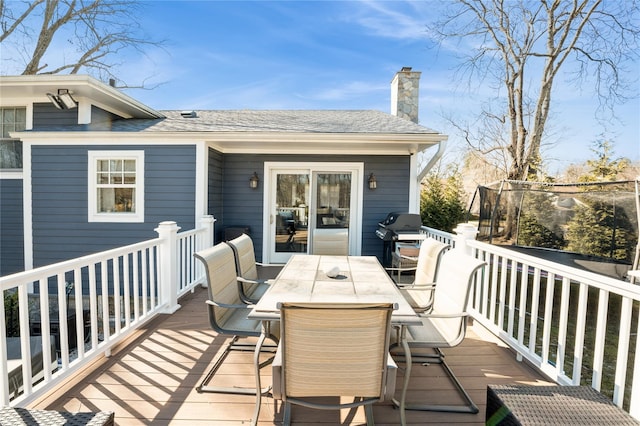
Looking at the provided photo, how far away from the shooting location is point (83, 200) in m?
5.43

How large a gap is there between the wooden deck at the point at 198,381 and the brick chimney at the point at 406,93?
17.6ft

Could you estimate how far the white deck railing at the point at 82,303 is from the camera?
5.84ft

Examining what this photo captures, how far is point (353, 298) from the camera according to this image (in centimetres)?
201

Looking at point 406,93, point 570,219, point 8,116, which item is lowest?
point 570,219

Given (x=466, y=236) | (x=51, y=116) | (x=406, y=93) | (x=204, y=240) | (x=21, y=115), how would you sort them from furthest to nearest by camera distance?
1. (x=406, y=93)
2. (x=21, y=115)
3. (x=51, y=116)
4. (x=204, y=240)
5. (x=466, y=236)

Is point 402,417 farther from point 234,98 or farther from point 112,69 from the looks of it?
point 112,69

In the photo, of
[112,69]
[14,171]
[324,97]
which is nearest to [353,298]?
[14,171]

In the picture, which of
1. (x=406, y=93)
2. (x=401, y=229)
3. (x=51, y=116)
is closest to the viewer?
(x=401, y=229)

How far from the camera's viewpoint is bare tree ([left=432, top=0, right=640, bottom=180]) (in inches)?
394

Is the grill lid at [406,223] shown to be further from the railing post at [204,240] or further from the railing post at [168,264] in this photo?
the railing post at [168,264]

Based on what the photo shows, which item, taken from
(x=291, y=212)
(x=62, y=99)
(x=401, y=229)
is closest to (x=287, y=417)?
(x=401, y=229)

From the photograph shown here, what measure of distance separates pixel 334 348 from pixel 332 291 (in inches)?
28.1

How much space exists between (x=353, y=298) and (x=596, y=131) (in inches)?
509

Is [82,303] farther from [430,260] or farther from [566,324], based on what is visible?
[566,324]
